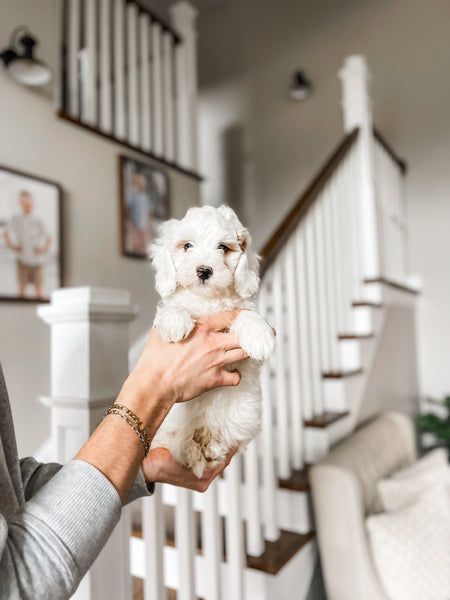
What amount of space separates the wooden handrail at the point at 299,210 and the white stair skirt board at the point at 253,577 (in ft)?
3.37

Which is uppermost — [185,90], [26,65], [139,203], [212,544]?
[185,90]

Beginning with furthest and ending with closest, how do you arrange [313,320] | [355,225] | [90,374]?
[355,225] < [313,320] < [90,374]

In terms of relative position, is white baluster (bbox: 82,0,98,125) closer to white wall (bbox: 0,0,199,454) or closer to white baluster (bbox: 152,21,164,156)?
white wall (bbox: 0,0,199,454)

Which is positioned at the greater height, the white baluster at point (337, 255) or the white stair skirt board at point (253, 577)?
the white baluster at point (337, 255)

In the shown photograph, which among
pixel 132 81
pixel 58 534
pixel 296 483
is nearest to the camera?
pixel 58 534

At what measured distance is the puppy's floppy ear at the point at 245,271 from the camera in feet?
2.04

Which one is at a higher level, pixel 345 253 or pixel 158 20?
pixel 158 20

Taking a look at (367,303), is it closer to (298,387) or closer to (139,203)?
(298,387)

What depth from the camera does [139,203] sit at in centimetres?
305

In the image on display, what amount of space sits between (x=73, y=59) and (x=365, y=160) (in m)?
1.93

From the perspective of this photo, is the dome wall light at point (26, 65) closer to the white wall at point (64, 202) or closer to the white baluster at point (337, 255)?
the white wall at point (64, 202)

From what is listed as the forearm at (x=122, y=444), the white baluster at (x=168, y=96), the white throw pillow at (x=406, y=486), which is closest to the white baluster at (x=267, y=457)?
the white throw pillow at (x=406, y=486)

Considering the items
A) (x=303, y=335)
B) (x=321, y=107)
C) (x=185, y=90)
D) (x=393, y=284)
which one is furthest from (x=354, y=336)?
(x=321, y=107)

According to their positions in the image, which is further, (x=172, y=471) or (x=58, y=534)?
(x=172, y=471)
